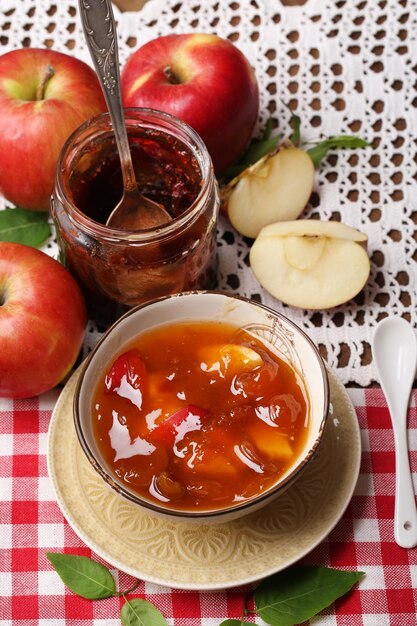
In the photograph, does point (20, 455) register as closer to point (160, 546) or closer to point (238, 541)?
point (160, 546)

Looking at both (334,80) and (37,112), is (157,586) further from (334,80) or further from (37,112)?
(334,80)

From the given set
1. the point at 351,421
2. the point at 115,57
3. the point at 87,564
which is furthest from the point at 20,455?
the point at 115,57

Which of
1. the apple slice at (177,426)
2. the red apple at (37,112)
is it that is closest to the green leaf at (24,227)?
the red apple at (37,112)

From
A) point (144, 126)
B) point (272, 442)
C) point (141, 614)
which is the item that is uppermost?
point (144, 126)

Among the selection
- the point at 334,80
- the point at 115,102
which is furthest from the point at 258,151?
the point at 115,102

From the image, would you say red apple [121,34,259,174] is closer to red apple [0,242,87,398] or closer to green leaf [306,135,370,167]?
green leaf [306,135,370,167]

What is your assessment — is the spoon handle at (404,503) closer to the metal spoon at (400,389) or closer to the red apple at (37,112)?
the metal spoon at (400,389)
